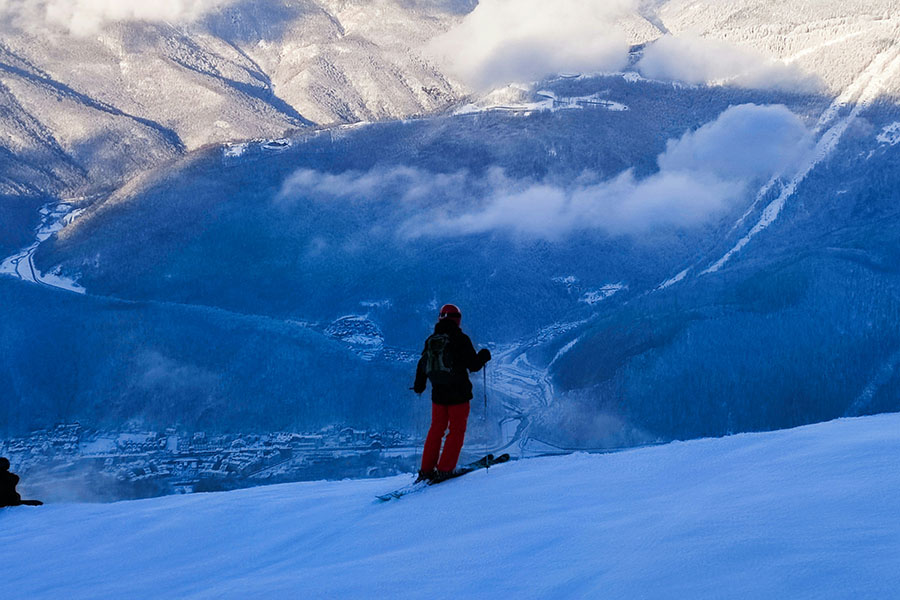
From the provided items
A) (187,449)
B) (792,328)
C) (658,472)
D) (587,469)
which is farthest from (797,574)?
(792,328)

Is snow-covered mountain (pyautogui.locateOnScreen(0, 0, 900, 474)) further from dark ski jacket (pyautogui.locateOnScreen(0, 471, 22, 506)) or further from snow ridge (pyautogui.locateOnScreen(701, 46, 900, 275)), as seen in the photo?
dark ski jacket (pyautogui.locateOnScreen(0, 471, 22, 506))

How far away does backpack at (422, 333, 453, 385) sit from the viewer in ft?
37.0

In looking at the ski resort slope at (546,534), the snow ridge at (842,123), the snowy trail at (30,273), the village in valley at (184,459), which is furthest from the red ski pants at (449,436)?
the snow ridge at (842,123)

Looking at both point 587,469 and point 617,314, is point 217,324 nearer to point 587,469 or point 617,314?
point 617,314

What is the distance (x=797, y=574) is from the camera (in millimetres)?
5641

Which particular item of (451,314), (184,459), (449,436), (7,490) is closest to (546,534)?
(449,436)

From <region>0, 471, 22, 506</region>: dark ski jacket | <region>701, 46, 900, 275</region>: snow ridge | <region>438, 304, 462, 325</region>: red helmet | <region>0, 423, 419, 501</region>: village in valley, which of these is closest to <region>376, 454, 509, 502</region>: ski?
<region>438, 304, 462, 325</region>: red helmet

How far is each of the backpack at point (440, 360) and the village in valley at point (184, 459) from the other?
64209 mm

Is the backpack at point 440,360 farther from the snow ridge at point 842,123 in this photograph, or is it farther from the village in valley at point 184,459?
the snow ridge at point 842,123

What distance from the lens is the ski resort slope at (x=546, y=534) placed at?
6035mm

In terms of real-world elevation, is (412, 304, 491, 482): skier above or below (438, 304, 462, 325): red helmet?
below

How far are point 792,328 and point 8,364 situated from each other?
338 ft

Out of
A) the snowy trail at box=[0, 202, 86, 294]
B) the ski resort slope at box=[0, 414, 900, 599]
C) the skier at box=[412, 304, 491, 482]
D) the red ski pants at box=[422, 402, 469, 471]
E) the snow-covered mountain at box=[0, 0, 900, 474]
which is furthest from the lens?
the snowy trail at box=[0, 202, 86, 294]

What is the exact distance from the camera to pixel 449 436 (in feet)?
38.7
